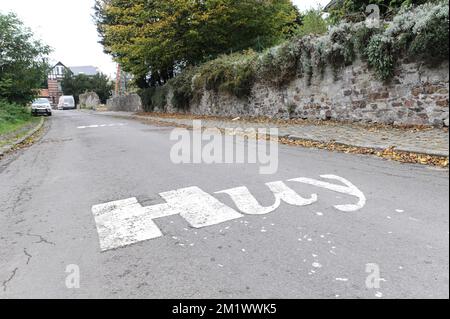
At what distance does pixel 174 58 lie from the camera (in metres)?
22.2

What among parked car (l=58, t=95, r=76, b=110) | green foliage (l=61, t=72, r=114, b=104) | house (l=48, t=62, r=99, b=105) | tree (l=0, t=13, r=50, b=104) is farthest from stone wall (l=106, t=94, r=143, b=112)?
house (l=48, t=62, r=99, b=105)

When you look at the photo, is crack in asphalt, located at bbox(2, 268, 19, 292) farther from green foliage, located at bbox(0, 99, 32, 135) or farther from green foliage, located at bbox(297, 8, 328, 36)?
green foliage, located at bbox(297, 8, 328, 36)

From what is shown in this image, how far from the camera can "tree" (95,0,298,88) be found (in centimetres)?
1894

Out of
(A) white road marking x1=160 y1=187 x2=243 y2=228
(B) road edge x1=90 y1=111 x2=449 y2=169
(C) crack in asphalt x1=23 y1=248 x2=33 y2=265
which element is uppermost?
(B) road edge x1=90 y1=111 x2=449 y2=169

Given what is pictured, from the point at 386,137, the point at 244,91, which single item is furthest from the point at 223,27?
the point at 386,137

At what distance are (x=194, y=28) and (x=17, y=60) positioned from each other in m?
12.0

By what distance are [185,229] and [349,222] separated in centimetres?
161

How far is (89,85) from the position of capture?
2457 inches

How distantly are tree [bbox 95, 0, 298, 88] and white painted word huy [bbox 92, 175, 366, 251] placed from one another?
49.5 ft

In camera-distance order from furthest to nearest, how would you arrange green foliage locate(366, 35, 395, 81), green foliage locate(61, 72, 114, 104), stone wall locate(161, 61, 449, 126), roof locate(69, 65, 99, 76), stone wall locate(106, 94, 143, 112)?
1. roof locate(69, 65, 99, 76)
2. green foliage locate(61, 72, 114, 104)
3. stone wall locate(106, 94, 143, 112)
4. green foliage locate(366, 35, 395, 81)
5. stone wall locate(161, 61, 449, 126)

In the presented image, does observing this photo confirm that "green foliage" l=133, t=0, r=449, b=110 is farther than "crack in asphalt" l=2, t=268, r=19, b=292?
Yes

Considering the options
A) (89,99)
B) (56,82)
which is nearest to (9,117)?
(89,99)

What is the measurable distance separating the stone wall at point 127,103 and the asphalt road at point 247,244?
25290 millimetres

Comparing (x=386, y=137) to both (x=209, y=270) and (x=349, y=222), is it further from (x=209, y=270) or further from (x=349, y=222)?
(x=209, y=270)
